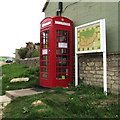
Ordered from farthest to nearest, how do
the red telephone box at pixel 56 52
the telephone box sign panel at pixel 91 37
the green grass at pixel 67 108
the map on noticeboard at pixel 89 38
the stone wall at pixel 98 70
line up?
the red telephone box at pixel 56 52
the map on noticeboard at pixel 89 38
the telephone box sign panel at pixel 91 37
the stone wall at pixel 98 70
the green grass at pixel 67 108

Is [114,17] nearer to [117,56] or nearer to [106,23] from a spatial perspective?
[106,23]

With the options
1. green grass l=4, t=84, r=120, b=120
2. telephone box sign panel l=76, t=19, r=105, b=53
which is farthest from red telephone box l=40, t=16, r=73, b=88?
green grass l=4, t=84, r=120, b=120

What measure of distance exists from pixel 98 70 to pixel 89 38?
3.87 feet

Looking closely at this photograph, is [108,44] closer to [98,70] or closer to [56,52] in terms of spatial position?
[98,70]

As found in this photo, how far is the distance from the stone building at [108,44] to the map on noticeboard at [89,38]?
356mm

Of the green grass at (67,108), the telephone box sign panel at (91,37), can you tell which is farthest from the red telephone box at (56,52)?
the green grass at (67,108)

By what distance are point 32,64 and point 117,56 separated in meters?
8.01

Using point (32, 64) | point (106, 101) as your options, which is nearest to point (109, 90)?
point (106, 101)

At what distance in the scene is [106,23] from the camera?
507cm

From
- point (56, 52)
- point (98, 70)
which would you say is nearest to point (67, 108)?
point (98, 70)

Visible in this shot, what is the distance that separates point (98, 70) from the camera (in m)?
5.21

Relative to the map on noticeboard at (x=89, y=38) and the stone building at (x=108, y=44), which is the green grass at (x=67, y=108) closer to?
the stone building at (x=108, y=44)

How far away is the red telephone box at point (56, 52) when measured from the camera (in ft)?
18.6

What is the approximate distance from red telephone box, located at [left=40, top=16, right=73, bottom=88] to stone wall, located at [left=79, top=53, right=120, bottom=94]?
0.58 m
